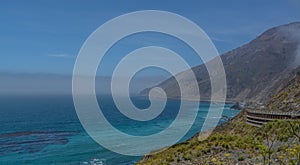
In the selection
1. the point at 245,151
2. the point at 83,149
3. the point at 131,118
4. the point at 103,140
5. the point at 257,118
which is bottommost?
the point at 245,151

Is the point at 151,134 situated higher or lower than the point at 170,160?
higher

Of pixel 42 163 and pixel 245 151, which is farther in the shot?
pixel 42 163

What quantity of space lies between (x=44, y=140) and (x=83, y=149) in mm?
8513

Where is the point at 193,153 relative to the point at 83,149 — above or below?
below

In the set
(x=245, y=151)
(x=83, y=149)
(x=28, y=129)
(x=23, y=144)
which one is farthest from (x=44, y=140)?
(x=245, y=151)

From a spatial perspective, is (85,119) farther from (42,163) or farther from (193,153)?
(193,153)

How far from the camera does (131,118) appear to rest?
81.2 meters

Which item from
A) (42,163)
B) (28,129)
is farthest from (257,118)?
(28,129)

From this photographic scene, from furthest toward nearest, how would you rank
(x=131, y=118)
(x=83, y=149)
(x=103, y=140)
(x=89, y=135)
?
(x=131, y=118), (x=89, y=135), (x=103, y=140), (x=83, y=149)

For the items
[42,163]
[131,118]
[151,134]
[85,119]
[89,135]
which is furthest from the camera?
[131,118]

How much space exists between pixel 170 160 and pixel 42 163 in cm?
2284

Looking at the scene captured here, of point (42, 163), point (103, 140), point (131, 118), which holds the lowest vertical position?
point (42, 163)

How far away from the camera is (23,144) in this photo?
4156cm

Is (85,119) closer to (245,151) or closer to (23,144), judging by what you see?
(23,144)
